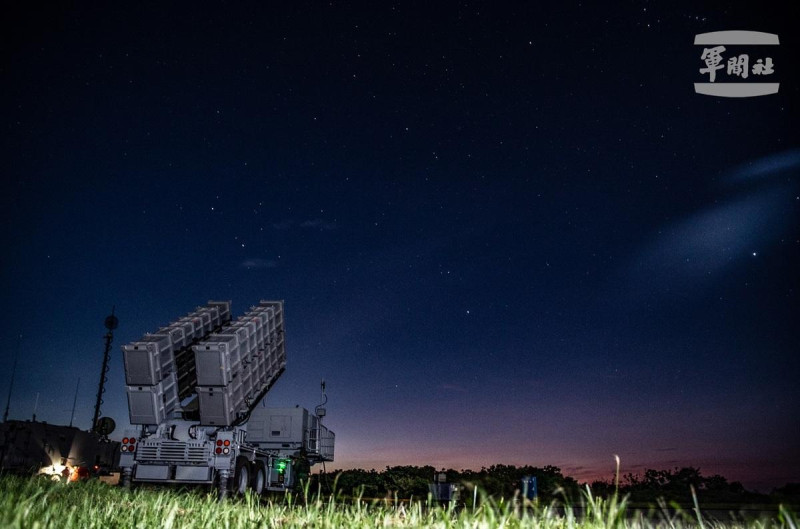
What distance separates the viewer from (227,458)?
538 inches

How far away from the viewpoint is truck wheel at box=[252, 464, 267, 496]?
15.3 m

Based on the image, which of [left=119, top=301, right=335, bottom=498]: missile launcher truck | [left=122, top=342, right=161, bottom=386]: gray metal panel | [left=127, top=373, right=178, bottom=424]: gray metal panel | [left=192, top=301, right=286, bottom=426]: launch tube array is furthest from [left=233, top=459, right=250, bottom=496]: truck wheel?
[left=122, top=342, right=161, bottom=386]: gray metal panel

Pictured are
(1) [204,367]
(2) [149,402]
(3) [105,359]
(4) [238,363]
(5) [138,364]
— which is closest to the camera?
(5) [138,364]

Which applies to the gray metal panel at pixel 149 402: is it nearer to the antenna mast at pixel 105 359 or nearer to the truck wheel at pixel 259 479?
the truck wheel at pixel 259 479

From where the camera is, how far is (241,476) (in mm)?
14539

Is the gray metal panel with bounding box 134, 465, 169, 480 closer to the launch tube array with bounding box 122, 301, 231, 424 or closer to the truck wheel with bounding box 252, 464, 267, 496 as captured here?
the launch tube array with bounding box 122, 301, 231, 424

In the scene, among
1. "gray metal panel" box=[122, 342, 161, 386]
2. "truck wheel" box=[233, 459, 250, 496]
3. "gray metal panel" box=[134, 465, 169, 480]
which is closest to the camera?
"gray metal panel" box=[122, 342, 161, 386]

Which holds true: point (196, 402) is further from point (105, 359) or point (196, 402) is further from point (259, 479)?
point (105, 359)

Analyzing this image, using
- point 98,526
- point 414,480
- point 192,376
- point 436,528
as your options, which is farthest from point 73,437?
point 436,528

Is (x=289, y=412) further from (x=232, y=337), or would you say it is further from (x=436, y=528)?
(x=436, y=528)

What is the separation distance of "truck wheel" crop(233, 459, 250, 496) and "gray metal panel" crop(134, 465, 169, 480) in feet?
5.60

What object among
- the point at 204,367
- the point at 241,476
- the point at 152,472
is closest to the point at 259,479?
the point at 241,476

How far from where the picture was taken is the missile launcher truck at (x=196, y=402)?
13398 millimetres

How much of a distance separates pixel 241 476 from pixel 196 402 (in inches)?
99.8
